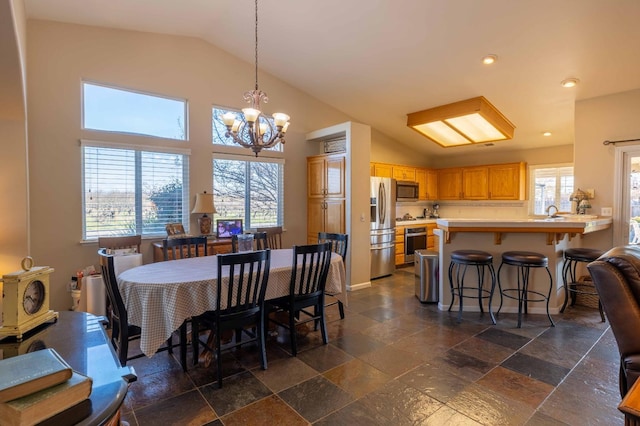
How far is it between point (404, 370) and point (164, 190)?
12.5 feet

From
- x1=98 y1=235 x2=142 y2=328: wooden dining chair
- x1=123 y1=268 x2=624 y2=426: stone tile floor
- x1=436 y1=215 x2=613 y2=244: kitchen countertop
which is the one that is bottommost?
x1=123 y1=268 x2=624 y2=426: stone tile floor

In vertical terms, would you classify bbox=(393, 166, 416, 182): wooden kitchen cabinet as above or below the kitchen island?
above

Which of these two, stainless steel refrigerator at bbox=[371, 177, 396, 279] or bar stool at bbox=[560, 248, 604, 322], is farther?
stainless steel refrigerator at bbox=[371, 177, 396, 279]

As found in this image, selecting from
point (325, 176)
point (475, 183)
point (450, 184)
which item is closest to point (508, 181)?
point (475, 183)

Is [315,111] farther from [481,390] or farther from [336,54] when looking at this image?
[481,390]

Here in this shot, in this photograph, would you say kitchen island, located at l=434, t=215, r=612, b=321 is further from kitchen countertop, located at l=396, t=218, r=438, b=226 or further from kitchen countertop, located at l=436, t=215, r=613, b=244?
kitchen countertop, located at l=396, t=218, r=438, b=226

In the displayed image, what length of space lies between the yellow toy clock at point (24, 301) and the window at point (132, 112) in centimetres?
340

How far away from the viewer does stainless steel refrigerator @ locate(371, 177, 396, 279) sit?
5410mm

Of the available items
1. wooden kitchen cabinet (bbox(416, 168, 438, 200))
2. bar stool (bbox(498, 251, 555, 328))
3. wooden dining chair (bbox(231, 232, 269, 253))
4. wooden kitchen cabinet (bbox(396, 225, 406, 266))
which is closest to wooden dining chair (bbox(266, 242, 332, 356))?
wooden dining chair (bbox(231, 232, 269, 253))

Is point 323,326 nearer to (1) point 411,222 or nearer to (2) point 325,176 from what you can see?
(2) point 325,176

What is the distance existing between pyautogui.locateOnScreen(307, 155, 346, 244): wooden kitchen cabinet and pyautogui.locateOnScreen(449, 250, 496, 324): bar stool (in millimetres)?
1731

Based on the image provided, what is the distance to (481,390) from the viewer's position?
2205mm

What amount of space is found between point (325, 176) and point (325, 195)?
0.31m

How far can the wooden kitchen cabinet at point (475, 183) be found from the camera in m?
6.89
